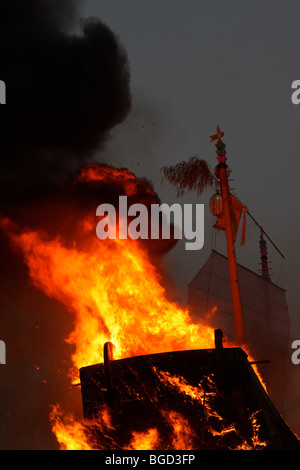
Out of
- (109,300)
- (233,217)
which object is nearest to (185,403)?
(109,300)

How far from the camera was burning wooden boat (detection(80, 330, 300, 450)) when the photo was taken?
3864 mm

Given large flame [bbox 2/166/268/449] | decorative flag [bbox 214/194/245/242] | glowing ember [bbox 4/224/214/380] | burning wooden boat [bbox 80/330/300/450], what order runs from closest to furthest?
burning wooden boat [bbox 80/330/300/450] < large flame [bbox 2/166/268/449] < glowing ember [bbox 4/224/214/380] < decorative flag [bbox 214/194/245/242]

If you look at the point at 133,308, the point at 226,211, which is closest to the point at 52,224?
the point at 133,308

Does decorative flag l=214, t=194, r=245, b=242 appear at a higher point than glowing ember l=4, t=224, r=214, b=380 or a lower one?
higher

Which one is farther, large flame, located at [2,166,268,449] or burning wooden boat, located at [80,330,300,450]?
large flame, located at [2,166,268,449]

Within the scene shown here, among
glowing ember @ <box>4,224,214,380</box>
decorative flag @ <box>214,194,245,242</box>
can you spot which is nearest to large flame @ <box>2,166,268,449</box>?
glowing ember @ <box>4,224,214,380</box>

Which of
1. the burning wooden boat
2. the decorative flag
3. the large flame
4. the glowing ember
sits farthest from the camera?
the decorative flag

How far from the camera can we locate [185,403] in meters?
4.20

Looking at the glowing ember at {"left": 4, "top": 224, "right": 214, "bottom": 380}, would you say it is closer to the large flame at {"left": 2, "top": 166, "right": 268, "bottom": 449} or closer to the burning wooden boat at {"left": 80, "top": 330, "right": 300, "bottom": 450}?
the large flame at {"left": 2, "top": 166, "right": 268, "bottom": 449}

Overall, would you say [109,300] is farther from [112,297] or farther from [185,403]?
[185,403]

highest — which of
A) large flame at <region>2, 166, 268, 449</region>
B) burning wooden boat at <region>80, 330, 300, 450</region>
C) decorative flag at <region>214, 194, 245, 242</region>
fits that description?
decorative flag at <region>214, 194, 245, 242</region>

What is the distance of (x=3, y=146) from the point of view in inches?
405

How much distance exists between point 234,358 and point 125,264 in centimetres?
501

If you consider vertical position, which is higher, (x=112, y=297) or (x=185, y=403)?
(x=112, y=297)
